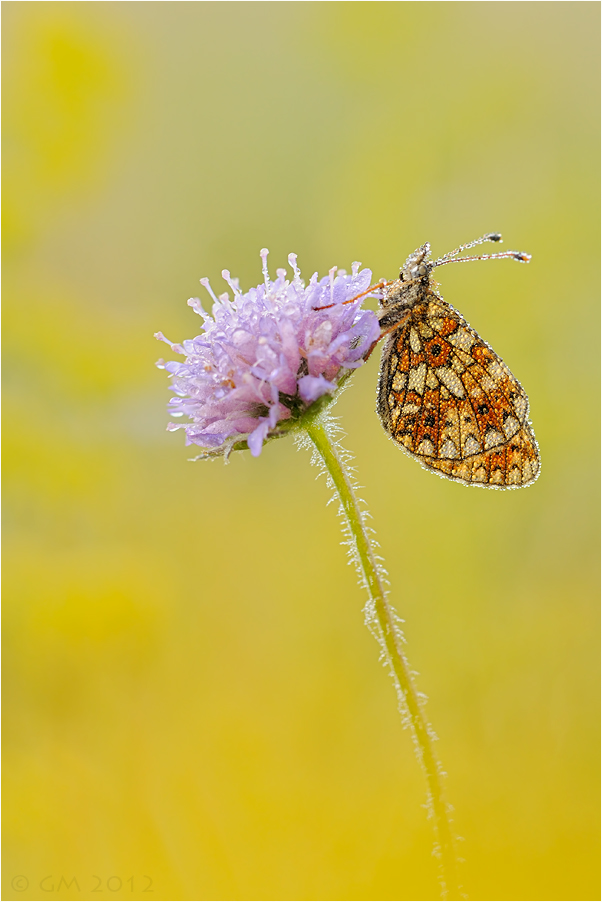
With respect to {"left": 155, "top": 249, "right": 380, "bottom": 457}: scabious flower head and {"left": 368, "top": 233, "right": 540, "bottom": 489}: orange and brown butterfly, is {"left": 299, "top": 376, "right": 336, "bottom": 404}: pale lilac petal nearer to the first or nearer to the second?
{"left": 155, "top": 249, "right": 380, "bottom": 457}: scabious flower head

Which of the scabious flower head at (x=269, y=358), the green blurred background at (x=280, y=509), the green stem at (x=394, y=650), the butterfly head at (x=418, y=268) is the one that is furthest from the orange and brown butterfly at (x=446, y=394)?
the green blurred background at (x=280, y=509)

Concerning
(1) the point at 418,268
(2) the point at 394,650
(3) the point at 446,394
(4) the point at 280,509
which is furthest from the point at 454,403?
(4) the point at 280,509

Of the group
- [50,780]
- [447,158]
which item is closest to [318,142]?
[447,158]

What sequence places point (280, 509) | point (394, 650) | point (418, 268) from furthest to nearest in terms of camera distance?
point (280, 509), point (418, 268), point (394, 650)

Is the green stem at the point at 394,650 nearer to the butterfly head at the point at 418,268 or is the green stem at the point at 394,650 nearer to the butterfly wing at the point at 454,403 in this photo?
the butterfly wing at the point at 454,403

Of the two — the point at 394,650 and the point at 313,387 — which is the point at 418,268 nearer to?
the point at 313,387

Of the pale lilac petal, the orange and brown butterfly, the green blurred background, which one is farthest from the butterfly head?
the green blurred background
